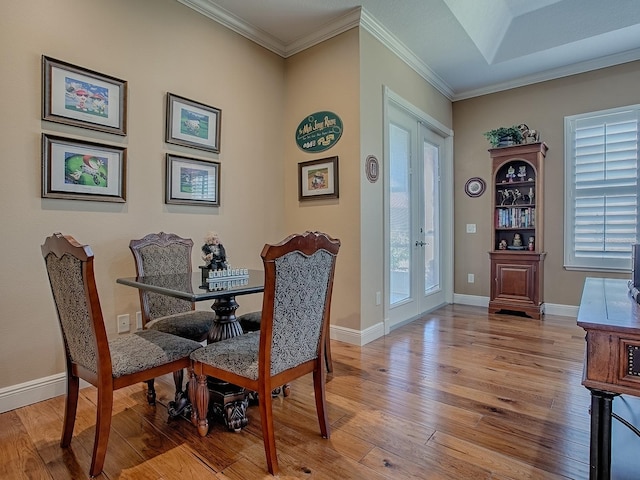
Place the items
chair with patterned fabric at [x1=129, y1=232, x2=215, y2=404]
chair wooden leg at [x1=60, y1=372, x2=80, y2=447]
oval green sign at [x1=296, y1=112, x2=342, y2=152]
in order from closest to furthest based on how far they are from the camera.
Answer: chair wooden leg at [x1=60, y1=372, x2=80, y2=447] → chair with patterned fabric at [x1=129, y1=232, x2=215, y2=404] → oval green sign at [x1=296, y1=112, x2=342, y2=152]

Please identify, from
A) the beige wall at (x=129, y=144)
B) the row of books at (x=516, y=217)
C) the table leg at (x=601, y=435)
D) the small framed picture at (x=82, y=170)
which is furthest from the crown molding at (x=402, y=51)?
the table leg at (x=601, y=435)

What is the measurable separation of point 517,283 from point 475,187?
1.37 m

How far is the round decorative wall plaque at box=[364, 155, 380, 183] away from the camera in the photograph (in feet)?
10.9

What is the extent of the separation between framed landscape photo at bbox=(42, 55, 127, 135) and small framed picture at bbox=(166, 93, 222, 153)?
0.35 metres

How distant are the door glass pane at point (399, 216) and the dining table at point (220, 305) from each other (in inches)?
79.2

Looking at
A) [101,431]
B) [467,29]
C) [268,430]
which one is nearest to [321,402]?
[268,430]

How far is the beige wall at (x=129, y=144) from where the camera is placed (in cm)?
211

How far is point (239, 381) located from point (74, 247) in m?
0.87

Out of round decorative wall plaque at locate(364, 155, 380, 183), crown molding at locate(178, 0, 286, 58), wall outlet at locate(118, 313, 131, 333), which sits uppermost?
crown molding at locate(178, 0, 286, 58)

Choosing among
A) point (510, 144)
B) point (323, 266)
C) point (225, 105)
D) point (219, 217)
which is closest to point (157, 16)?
point (225, 105)

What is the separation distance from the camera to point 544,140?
439 centimetres

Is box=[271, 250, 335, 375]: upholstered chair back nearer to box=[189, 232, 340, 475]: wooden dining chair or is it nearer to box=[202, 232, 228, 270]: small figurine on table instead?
box=[189, 232, 340, 475]: wooden dining chair

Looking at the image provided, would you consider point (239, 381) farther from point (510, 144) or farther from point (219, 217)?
point (510, 144)

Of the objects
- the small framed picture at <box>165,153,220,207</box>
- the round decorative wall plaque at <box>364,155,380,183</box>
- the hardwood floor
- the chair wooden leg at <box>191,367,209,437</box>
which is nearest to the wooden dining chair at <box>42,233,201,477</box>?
the chair wooden leg at <box>191,367,209,437</box>
